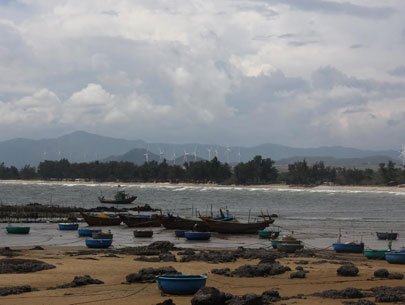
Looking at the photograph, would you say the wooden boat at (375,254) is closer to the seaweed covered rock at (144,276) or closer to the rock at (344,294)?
the rock at (344,294)

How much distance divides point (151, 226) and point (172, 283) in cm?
4628

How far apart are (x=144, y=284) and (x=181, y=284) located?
11.7 ft

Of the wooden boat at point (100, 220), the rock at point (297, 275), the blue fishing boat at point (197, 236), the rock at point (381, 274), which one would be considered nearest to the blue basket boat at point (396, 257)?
the rock at point (381, 274)

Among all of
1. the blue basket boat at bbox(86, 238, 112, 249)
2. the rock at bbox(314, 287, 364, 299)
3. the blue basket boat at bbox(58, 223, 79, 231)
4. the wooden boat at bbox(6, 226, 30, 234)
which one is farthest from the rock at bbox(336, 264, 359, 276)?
the blue basket boat at bbox(58, 223, 79, 231)

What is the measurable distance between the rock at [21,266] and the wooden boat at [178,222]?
30.8m

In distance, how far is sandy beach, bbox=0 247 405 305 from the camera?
23547mm

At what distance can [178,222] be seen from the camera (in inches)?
2532

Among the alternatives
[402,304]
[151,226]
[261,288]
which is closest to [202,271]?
[261,288]

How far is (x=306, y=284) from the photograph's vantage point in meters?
27.8

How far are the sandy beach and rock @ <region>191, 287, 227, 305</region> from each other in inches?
61.3

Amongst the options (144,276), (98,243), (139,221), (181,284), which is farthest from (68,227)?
(181,284)

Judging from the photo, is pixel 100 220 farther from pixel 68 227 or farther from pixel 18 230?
pixel 18 230

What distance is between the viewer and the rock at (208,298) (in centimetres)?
2058

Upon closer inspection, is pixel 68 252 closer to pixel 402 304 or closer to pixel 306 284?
pixel 306 284
